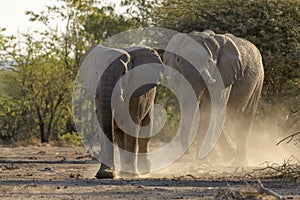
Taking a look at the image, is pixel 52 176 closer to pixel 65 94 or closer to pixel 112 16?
pixel 65 94

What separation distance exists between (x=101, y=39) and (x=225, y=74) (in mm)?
13745

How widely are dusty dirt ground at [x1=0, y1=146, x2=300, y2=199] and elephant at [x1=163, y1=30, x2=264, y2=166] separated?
1.48m

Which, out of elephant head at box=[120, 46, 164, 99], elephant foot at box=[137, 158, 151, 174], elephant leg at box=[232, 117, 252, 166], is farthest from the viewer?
elephant leg at box=[232, 117, 252, 166]

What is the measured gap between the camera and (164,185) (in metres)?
10.6

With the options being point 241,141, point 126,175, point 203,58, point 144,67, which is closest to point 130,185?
point 126,175

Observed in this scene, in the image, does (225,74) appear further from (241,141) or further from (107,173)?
(107,173)

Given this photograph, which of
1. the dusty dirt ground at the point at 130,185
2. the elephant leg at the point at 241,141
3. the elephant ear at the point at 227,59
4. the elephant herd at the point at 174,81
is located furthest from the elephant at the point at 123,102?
the elephant leg at the point at 241,141

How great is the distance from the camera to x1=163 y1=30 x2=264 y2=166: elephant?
49.3 ft

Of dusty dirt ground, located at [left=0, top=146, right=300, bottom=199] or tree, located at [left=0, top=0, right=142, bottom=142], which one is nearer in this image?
dusty dirt ground, located at [left=0, top=146, right=300, bottom=199]

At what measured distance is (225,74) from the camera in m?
15.9

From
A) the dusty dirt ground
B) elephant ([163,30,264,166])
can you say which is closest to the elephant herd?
elephant ([163,30,264,166])

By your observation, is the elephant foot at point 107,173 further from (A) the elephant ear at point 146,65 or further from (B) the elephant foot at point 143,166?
(B) the elephant foot at point 143,166

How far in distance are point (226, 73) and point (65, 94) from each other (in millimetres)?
9476

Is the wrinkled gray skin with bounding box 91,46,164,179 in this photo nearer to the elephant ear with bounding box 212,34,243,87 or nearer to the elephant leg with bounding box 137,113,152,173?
the elephant leg with bounding box 137,113,152,173
